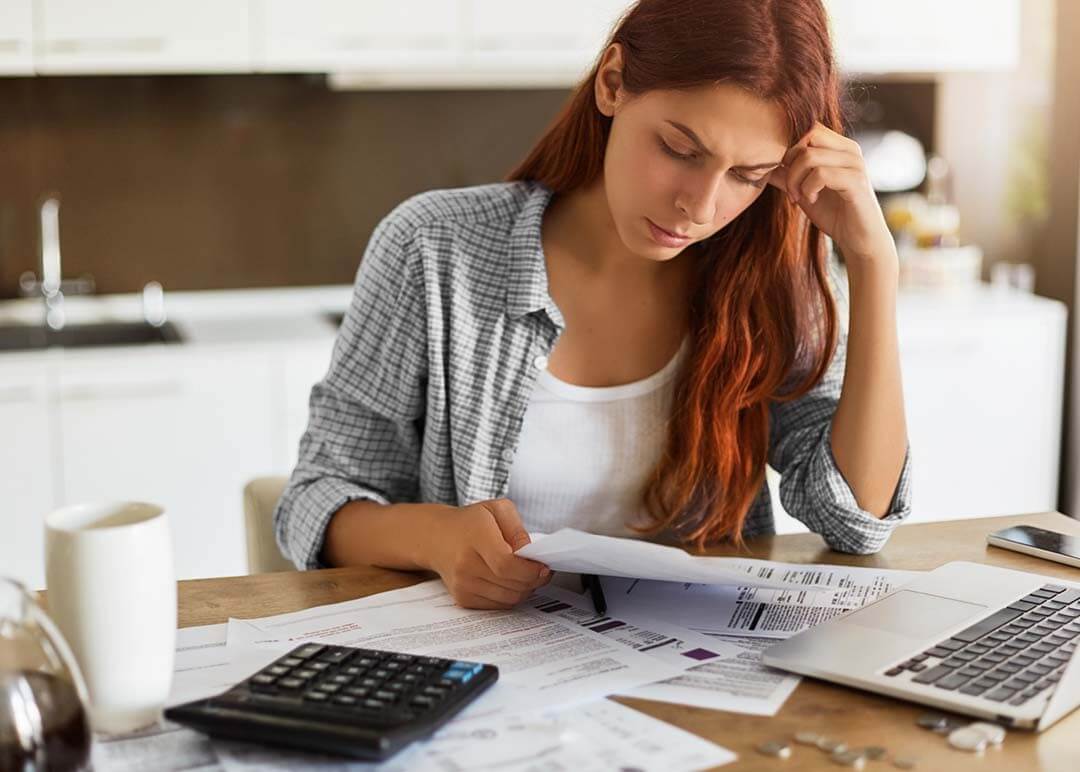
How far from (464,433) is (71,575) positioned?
0.73m

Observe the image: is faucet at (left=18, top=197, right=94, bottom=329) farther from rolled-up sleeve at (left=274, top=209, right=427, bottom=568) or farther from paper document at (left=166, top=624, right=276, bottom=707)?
paper document at (left=166, top=624, right=276, bottom=707)

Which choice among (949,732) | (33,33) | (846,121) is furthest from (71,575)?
(33,33)

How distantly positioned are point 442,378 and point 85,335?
197cm

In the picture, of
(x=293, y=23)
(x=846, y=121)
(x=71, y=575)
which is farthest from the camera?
(x=293, y=23)

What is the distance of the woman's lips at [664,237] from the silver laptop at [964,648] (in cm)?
44

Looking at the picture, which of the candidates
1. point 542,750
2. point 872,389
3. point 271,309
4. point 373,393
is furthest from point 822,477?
point 271,309

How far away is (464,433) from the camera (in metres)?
1.56

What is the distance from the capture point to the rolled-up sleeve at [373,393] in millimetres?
1529

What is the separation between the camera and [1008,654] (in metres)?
1.04

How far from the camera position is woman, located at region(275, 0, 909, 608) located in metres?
1.38

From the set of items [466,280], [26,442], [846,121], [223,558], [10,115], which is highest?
[10,115]

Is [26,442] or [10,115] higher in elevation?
[10,115]

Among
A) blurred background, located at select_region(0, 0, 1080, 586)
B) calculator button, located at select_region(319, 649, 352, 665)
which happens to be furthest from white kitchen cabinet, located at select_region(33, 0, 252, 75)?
calculator button, located at select_region(319, 649, 352, 665)

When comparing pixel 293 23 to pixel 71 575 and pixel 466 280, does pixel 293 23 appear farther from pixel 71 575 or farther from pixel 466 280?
pixel 71 575
